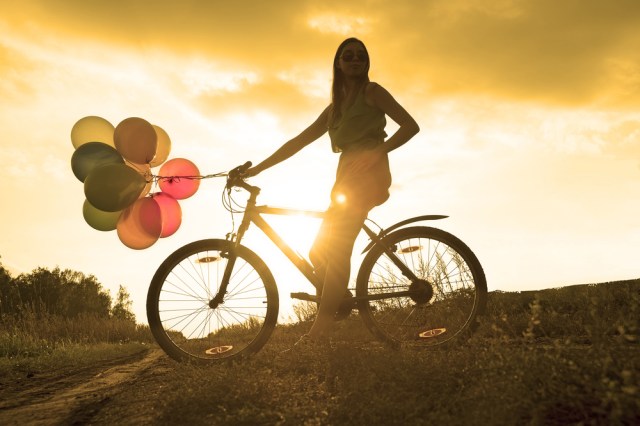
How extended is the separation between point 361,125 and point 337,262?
1248 mm

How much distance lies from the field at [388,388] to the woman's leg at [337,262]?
0.30 meters

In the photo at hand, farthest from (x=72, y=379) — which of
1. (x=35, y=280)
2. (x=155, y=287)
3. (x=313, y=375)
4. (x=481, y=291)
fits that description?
(x=35, y=280)

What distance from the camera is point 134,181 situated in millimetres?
6262

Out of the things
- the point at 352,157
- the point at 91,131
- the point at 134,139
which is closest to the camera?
the point at 352,157

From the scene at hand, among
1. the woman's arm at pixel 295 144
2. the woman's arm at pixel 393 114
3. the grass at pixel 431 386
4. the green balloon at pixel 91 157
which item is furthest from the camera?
the green balloon at pixel 91 157

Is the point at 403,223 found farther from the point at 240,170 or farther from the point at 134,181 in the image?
the point at 134,181

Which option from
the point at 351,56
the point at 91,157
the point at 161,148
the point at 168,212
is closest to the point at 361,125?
the point at 351,56

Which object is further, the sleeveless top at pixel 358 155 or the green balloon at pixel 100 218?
the green balloon at pixel 100 218

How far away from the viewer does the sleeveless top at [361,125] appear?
4902 mm

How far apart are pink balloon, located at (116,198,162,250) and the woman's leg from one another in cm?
261

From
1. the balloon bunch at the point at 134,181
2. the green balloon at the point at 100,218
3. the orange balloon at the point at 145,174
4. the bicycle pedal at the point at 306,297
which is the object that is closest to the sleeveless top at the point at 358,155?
the bicycle pedal at the point at 306,297

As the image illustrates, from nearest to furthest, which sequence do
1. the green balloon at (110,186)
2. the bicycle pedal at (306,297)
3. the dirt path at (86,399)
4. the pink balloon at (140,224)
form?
the dirt path at (86,399), the bicycle pedal at (306,297), the green balloon at (110,186), the pink balloon at (140,224)

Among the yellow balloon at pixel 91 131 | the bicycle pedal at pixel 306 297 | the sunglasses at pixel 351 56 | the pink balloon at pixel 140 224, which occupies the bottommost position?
the bicycle pedal at pixel 306 297

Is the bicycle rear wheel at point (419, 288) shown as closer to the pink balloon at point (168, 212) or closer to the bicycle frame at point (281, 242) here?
the bicycle frame at point (281, 242)
